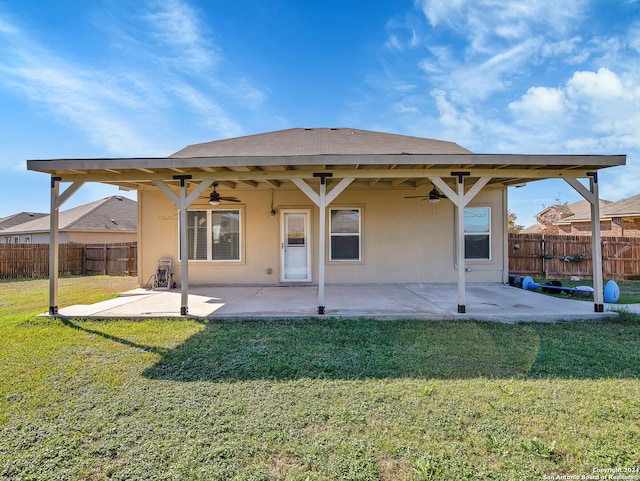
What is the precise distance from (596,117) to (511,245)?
30.6 ft

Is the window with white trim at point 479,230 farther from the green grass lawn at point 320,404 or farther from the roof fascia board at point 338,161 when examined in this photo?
the green grass lawn at point 320,404

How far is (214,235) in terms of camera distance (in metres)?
9.20

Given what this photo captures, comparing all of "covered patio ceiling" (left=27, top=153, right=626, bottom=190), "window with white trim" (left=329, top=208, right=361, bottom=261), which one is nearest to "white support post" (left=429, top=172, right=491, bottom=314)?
"covered patio ceiling" (left=27, top=153, right=626, bottom=190)

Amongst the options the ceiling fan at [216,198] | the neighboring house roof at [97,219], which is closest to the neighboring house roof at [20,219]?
the neighboring house roof at [97,219]

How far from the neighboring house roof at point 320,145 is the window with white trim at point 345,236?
164 centimetres

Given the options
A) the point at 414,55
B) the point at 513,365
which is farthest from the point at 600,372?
the point at 414,55

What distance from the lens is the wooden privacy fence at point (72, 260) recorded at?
547 inches

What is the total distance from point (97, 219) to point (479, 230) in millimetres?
19899

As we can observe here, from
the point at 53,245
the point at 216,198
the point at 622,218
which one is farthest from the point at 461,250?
the point at 622,218

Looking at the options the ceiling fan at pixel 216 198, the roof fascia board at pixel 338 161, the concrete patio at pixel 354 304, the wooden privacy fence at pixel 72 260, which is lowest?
the concrete patio at pixel 354 304

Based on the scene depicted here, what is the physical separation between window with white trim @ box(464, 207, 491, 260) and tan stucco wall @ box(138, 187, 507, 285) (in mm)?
128

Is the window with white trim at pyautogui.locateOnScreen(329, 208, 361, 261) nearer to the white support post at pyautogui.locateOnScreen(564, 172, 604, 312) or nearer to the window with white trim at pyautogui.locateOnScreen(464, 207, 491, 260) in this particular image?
the window with white trim at pyautogui.locateOnScreen(464, 207, 491, 260)

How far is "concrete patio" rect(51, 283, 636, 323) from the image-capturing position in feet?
19.0

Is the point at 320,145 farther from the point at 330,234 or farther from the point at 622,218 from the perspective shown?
the point at 622,218
